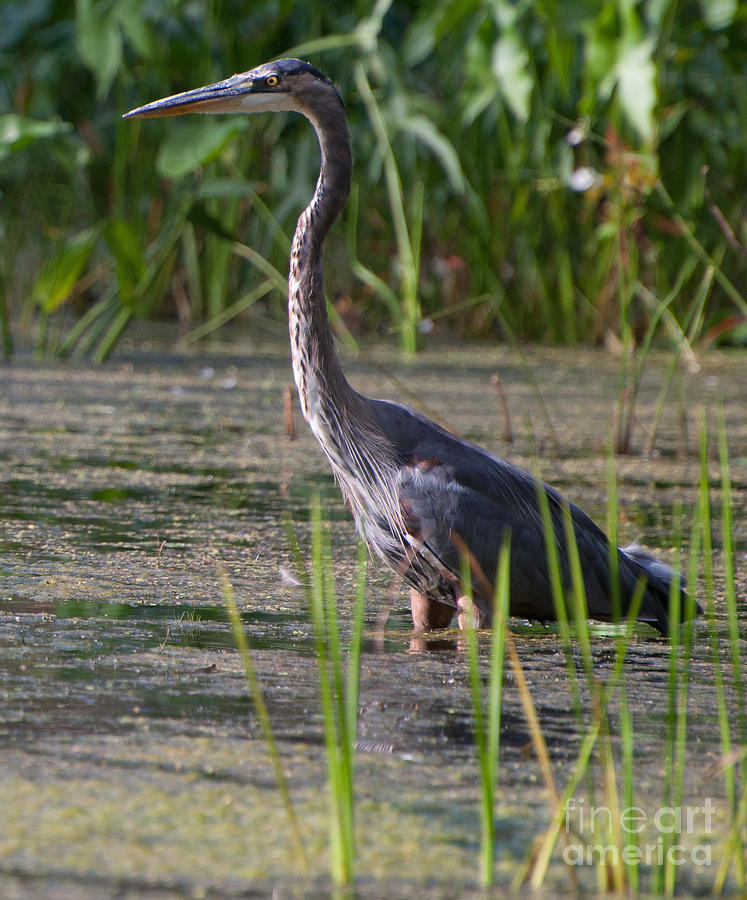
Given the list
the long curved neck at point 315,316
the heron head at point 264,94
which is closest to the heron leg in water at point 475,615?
the long curved neck at point 315,316

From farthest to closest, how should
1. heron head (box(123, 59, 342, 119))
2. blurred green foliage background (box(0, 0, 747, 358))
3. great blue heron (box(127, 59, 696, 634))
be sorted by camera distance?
1. blurred green foliage background (box(0, 0, 747, 358))
2. heron head (box(123, 59, 342, 119))
3. great blue heron (box(127, 59, 696, 634))

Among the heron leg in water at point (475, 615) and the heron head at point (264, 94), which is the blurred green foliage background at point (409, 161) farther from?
the heron leg in water at point (475, 615)

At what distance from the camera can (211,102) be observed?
9.98 ft

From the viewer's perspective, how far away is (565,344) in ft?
23.3

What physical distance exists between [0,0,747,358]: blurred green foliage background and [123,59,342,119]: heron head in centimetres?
183

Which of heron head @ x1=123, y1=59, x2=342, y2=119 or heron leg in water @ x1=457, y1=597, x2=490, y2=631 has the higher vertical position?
heron head @ x1=123, y1=59, x2=342, y2=119

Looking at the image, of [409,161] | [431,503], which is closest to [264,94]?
[431,503]

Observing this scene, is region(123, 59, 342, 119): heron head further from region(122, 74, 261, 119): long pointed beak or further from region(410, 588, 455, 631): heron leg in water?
region(410, 588, 455, 631): heron leg in water

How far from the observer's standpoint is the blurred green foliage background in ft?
17.7

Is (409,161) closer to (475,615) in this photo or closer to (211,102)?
(211,102)

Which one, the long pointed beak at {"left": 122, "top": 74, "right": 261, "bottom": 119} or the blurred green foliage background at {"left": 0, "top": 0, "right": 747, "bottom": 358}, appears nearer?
the long pointed beak at {"left": 122, "top": 74, "right": 261, "bottom": 119}

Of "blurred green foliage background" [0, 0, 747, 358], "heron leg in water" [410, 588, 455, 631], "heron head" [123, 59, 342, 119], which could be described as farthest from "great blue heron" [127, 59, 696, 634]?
"blurred green foliage background" [0, 0, 747, 358]

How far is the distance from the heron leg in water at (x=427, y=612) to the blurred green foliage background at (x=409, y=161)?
2561 mm

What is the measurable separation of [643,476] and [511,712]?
210cm
